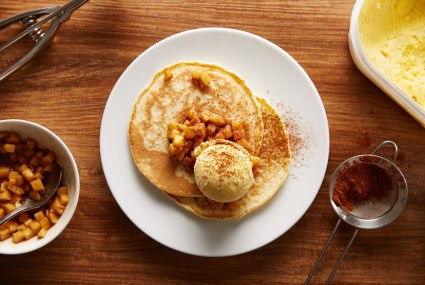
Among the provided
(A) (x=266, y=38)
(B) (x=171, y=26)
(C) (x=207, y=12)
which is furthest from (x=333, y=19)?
(B) (x=171, y=26)

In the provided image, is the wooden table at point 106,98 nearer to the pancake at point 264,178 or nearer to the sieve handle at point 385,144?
the sieve handle at point 385,144

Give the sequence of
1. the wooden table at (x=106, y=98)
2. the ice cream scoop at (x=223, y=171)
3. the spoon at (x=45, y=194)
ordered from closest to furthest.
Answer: the ice cream scoop at (x=223, y=171) → the spoon at (x=45, y=194) → the wooden table at (x=106, y=98)

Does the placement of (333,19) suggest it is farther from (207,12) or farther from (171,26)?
(171,26)

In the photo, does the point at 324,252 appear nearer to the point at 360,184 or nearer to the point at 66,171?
the point at 360,184

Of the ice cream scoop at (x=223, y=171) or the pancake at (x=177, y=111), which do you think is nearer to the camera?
the ice cream scoop at (x=223, y=171)

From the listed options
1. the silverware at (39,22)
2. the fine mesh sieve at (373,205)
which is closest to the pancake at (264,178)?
the fine mesh sieve at (373,205)

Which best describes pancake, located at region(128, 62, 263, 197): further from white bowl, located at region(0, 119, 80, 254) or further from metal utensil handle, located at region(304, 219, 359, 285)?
metal utensil handle, located at region(304, 219, 359, 285)

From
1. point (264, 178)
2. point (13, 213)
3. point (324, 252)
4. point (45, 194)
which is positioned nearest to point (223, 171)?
point (264, 178)

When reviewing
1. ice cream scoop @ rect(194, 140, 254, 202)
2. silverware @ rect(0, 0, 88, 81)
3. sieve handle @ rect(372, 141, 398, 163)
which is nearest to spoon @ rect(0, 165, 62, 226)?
silverware @ rect(0, 0, 88, 81)
